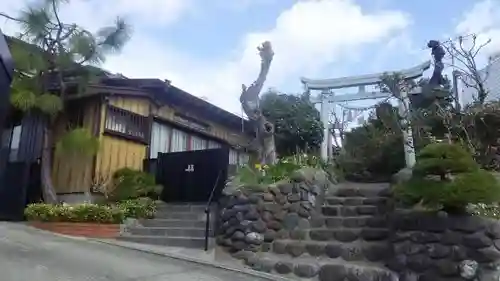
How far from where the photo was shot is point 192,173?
1036cm

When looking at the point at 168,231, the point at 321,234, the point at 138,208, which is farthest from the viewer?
the point at 138,208

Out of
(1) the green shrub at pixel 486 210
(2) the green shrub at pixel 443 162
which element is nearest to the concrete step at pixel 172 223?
(2) the green shrub at pixel 443 162

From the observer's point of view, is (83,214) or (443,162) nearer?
(443,162)

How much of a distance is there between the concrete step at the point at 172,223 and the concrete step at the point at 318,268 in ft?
5.95

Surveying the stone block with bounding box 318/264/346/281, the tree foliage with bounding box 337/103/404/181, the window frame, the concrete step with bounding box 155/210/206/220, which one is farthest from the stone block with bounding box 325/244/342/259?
the window frame

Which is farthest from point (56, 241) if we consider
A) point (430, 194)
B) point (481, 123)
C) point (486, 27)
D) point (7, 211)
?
point (486, 27)

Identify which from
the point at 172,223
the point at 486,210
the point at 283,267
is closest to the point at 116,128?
the point at 172,223

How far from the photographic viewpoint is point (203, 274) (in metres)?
5.89

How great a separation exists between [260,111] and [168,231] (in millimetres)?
3268

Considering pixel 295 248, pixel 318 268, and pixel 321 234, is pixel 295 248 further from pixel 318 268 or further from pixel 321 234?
pixel 318 268

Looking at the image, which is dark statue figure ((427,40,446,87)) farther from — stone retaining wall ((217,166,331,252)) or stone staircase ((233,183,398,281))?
stone retaining wall ((217,166,331,252))

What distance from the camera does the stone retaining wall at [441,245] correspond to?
5297mm

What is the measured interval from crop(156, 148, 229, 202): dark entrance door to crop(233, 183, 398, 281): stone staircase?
2809 mm

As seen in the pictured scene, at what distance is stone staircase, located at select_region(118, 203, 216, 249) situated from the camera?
26.0ft
